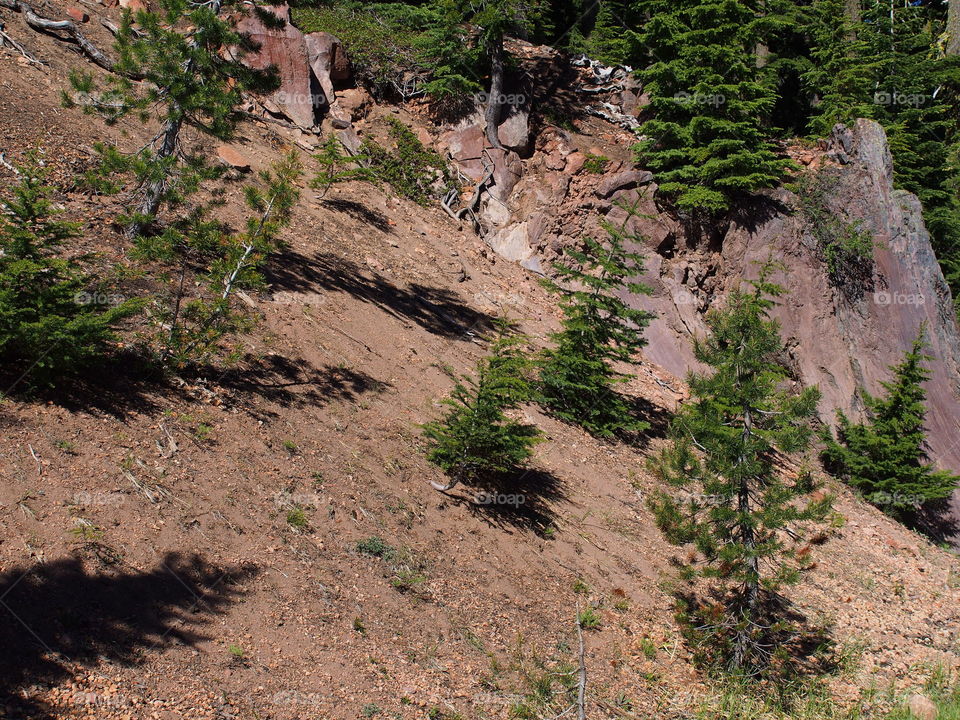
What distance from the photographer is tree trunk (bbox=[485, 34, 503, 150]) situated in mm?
18781

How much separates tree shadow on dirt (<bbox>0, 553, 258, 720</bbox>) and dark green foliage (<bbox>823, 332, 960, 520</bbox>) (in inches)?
579

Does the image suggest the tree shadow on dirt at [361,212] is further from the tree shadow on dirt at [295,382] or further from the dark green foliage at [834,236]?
the dark green foliage at [834,236]

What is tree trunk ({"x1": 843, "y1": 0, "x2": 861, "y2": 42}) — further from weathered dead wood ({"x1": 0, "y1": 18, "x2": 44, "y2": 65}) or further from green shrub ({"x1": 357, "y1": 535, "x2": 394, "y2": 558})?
green shrub ({"x1": 357, "y1": 535, "x2": 394, "y2": 558})

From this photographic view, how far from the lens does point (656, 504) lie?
11.3 metres

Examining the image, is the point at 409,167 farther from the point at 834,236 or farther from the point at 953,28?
the point at 953,28

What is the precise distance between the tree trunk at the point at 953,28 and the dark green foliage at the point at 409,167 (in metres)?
23.2

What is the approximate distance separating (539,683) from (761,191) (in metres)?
15.9

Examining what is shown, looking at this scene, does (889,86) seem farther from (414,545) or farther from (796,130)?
(414,545)

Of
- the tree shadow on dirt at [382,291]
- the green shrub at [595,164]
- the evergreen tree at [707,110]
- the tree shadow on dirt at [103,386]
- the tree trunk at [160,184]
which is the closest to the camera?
the tree shadow on dirt at [103,386]

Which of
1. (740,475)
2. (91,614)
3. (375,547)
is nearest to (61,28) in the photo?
(375,547)

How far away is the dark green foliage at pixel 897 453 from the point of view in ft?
50.3

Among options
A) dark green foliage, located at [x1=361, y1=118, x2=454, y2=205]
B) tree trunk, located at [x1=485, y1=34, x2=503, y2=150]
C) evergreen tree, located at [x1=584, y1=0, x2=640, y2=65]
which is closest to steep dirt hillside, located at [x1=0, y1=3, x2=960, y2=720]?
dark green foliage, located at [x1=361, y1=118, x2=454, y2=205]

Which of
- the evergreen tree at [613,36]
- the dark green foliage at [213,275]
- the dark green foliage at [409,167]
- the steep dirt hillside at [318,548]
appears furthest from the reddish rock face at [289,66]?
the evergreen tree at [613,36]

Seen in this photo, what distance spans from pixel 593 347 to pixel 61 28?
12.8 m
